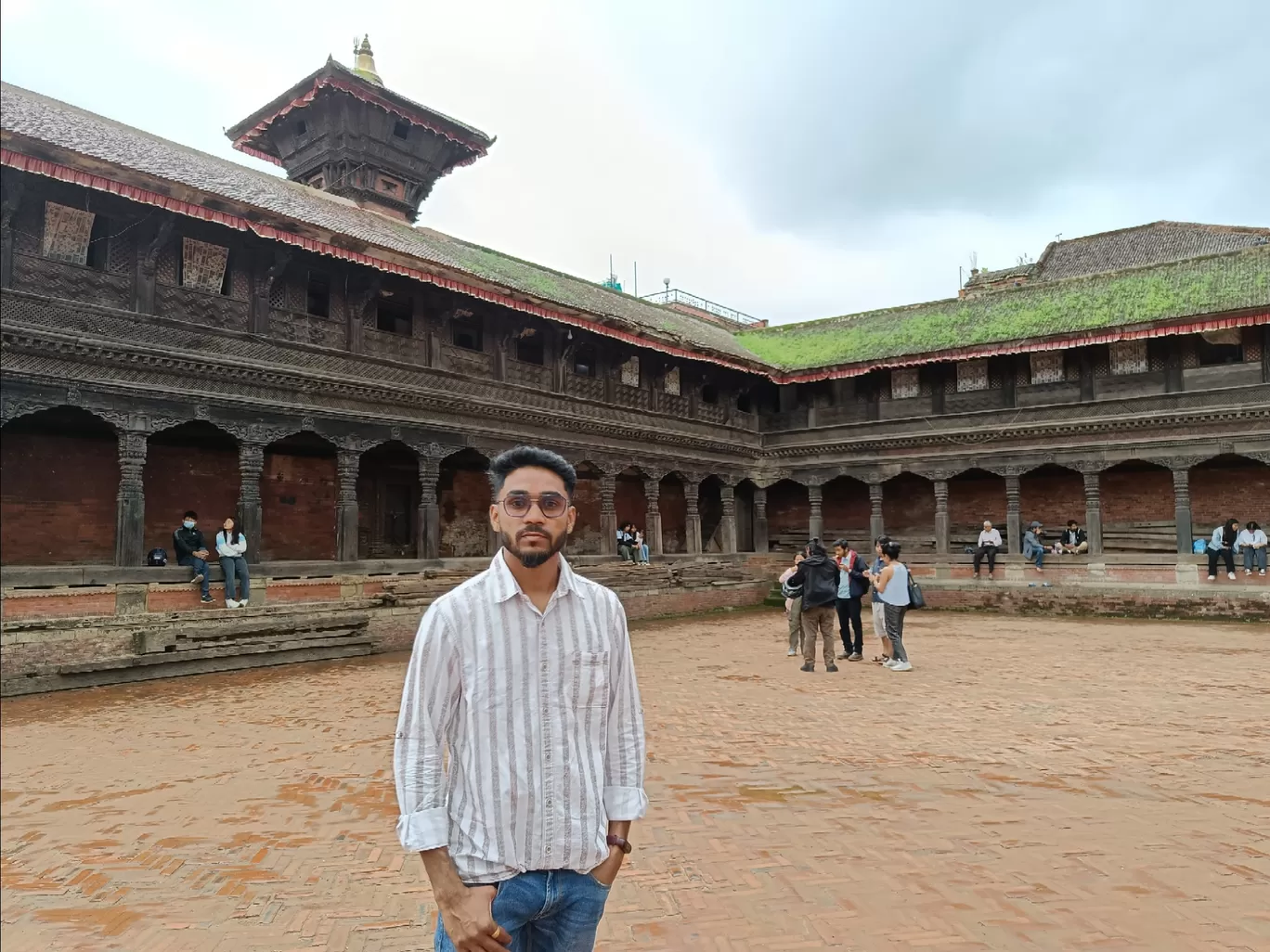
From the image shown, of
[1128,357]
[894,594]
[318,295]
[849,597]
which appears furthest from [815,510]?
[318,295]

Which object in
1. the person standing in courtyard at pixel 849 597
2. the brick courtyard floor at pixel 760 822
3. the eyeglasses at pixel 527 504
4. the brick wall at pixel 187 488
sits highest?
the brick wall at pixel 187 488

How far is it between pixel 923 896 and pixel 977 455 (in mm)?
20783

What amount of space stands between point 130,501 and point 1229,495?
25.4 m

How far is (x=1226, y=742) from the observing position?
679cm

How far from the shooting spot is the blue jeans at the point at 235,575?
12320mm

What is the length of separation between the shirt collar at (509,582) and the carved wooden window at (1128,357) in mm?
22884

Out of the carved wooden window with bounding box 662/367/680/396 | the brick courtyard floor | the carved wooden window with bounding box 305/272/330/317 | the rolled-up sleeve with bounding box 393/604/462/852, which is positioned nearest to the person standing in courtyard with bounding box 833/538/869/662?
the brick courtyard floor

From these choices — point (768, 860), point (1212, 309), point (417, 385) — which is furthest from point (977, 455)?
point (768, 860)

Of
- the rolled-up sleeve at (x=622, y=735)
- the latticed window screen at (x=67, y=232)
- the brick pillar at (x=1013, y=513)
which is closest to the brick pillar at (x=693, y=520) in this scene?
the brick pillar at (x=1013, y=513)

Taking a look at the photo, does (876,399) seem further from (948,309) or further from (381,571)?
(381,571)

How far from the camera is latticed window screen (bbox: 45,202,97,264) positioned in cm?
1161

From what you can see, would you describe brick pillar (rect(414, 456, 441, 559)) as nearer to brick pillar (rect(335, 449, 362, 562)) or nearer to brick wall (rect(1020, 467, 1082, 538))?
brick pillar (rect(335, 449, 362, 562))

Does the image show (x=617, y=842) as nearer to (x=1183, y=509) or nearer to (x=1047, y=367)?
(x=1183, y=509)

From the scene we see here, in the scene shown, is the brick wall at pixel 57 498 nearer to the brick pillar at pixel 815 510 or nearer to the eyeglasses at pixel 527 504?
the eyeglasses at pixel 527 504
